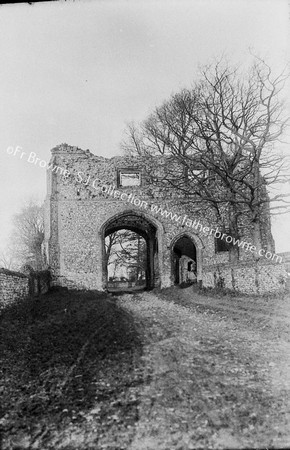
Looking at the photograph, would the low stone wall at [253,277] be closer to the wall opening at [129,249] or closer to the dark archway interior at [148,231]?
the dark archway interior at [148,231]

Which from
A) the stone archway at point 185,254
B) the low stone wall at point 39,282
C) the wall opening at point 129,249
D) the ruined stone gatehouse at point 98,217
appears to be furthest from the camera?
the wall opening at point 129,249

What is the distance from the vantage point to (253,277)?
14.8 meters

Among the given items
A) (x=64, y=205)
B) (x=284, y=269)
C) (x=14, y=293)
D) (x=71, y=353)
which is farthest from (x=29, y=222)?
(x=71, y=353)

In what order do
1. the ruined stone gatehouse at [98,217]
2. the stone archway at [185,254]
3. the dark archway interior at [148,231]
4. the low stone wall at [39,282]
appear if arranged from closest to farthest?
1. the low stone wall at [39,282]
2. the ruined stone gatehouse at [98,217]
3. the stone archway at [185,254]
4. the dark archway interior at [148,231]

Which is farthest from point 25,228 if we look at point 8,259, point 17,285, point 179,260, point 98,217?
point 17,285

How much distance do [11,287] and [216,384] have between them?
9275 millimetres

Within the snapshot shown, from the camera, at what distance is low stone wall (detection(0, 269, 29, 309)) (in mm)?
12023

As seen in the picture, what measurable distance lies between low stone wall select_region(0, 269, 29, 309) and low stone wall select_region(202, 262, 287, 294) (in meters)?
8.00

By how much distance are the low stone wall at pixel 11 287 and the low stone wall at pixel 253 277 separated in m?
8.00

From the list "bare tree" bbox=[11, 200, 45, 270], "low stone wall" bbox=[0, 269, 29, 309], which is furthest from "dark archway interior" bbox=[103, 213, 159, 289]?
"bare tree" bbox=[11, 200, 45, 270]

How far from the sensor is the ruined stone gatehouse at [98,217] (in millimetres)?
21375

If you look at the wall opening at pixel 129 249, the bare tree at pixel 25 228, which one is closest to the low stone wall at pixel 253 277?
the wall opening at pixel 129 249

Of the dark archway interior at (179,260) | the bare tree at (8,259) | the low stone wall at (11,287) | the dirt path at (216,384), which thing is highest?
the bare tree at (8,259)

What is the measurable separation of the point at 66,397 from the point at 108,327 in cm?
448
